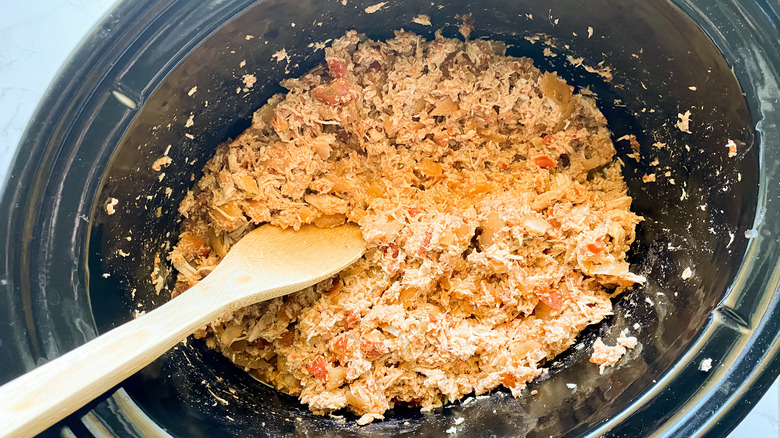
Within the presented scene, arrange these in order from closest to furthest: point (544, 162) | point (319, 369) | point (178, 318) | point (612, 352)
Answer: point (178, 318) < point (612, 352) < point (319, 369) < point (544, 162)

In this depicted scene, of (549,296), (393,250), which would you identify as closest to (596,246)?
(549,296)

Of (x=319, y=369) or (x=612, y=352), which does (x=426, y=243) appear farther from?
(x=612, y=352)

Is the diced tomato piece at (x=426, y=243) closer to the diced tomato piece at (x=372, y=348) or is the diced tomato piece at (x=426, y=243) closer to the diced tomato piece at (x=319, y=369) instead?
the diced tomato piece at (x=372, y=348)

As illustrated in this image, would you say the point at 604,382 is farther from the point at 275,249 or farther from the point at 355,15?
the point at 355,15

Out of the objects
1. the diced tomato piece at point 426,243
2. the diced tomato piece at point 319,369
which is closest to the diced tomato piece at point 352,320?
the diced tomato piece at point 319,369

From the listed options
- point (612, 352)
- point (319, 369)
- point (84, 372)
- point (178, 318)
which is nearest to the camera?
point (84, 372)

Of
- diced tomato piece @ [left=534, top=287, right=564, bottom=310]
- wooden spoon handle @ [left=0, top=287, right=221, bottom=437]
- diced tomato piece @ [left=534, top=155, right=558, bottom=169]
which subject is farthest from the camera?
diced tomato piece @ [left=534, top=155, right=558, bottom=169]

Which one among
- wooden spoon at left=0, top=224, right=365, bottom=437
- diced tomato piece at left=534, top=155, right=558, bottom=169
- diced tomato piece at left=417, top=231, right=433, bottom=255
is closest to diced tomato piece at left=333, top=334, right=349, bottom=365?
wooden spoon at left=0, top=224, right=365, bottom=437

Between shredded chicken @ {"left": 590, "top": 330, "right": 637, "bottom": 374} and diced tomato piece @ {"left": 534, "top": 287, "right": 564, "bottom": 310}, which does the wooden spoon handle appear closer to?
diced tomato piece @ {"left": 534, "top": 287, "right": 564, "bottom": 310}
